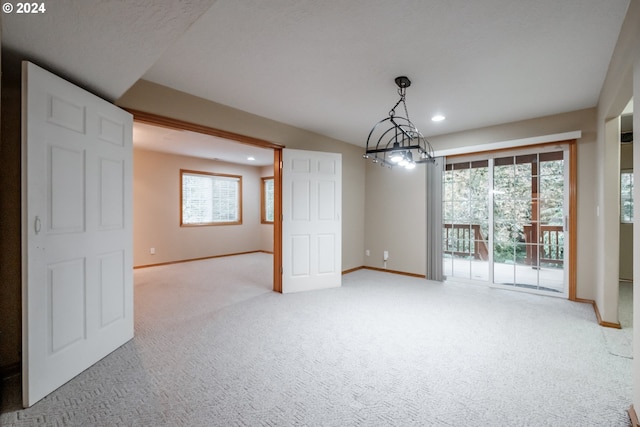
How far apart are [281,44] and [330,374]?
258 centimetres

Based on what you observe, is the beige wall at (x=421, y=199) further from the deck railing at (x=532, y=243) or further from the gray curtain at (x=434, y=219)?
the deck railing at (x=532, y=243)

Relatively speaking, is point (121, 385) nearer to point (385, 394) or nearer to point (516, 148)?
point (385, 394)

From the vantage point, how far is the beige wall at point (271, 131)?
2.89 meters

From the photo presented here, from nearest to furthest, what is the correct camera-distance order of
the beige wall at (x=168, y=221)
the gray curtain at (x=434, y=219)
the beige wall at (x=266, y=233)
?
→ 1. the gray curtain at (x=434, y=219)
2. the beige wall at (x=168, y=221)
3. the beige wall at (x=266, y=233)

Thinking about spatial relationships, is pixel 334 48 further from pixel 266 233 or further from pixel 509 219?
pixel 266 233

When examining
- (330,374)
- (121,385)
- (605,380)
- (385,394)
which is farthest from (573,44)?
(121,385)

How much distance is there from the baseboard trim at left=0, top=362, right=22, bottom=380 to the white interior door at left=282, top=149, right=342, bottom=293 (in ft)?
8.77

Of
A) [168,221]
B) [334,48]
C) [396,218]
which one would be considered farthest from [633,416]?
[168,221]

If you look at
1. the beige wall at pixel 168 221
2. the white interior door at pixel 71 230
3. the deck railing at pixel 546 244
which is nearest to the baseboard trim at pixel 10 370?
the white interior door at pixel 71 230

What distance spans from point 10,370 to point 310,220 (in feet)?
10.9

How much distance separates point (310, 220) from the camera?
172 inches

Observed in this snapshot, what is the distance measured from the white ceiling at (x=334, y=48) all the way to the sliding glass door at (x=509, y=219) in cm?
110

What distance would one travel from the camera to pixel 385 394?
1.88 meters

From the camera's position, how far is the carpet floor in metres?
1.70
